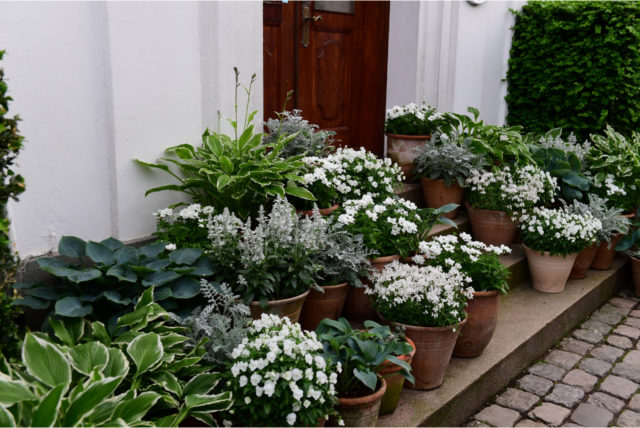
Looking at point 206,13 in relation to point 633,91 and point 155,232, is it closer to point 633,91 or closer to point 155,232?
point 155,232

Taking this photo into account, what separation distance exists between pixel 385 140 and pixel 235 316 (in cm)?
337

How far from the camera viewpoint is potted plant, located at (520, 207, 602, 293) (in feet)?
14.2

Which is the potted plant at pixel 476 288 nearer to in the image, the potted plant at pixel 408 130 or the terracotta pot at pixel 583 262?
the terracotta pot at pixel 583 262

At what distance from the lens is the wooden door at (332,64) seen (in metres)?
4.85

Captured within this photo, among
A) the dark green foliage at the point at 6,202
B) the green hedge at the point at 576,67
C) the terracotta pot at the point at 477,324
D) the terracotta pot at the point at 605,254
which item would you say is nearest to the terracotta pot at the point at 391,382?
the terracotta pot at the point at 477,324

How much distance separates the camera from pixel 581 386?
11.7ft

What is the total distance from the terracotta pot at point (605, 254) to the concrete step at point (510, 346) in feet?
0.21

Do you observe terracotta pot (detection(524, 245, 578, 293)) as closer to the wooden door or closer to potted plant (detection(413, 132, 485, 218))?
potted plant (detection(413, 132, 485, 218))

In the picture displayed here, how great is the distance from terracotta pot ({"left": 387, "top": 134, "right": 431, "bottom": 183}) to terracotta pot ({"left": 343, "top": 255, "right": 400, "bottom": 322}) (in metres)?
1.69

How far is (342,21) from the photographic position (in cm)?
537

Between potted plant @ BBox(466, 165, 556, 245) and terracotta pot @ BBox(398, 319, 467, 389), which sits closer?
terracotta pot @ BBox(398, 319, 467, 389)

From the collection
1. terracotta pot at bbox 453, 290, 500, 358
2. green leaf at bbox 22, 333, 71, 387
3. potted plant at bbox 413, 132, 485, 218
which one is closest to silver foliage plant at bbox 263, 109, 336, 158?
potted plant at bbox 413, 132, 485, 218

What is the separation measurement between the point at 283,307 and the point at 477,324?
1143 mm

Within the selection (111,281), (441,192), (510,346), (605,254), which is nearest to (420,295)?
(510,346)
